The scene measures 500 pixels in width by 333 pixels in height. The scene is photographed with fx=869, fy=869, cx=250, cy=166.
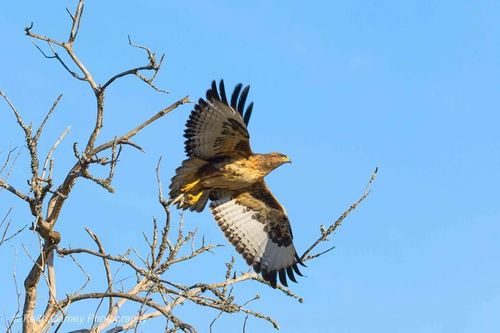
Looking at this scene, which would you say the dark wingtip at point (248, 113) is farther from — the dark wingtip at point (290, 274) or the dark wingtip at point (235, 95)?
the dark wingtip at point (290, 274)

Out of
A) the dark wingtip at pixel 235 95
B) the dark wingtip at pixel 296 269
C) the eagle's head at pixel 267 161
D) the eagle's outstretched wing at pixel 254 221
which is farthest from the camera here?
the eagle's outstretched wing at pixel 254 221

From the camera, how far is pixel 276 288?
8.13 meters

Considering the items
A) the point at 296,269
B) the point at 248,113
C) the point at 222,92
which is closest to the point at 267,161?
the point at 248,113

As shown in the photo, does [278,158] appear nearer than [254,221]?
Yes

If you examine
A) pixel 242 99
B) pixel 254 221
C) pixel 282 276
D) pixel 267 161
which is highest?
pixel 242 99

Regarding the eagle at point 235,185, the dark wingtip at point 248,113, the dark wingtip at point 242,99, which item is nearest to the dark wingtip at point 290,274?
the eagle at point 235,185

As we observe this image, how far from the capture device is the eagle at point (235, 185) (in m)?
9.59

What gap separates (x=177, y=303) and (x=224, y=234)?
156 inches

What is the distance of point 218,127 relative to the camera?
9688 millimetres

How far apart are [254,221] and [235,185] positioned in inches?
29.1

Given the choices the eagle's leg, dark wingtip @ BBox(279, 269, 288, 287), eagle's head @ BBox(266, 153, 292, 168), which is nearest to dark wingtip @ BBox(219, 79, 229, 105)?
eagle's head @ BBox(266, 153, 292, 168)

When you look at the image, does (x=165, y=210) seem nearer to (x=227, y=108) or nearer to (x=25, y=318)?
(x=25, y=318)

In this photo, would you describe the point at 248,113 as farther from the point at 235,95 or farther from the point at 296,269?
the point at 296,269

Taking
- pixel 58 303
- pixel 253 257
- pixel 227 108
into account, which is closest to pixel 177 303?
pixel 58 303
